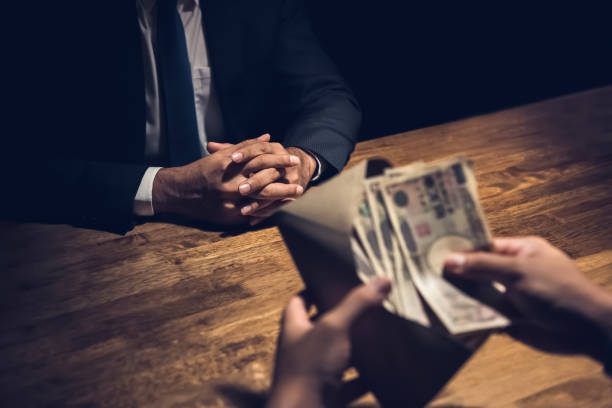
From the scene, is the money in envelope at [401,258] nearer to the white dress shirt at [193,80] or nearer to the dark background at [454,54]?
the white dress shirt at [193,80]

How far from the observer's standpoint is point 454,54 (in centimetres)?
273

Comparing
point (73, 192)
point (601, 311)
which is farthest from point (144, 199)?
point (601, 311)

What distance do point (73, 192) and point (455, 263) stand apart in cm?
99

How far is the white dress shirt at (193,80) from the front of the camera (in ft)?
4.68

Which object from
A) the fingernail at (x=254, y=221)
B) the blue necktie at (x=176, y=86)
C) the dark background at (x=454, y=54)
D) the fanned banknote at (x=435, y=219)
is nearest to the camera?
the fanned banknote at (x=435, y=219)

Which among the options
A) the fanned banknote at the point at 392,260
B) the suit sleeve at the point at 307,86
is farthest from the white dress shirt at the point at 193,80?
the fanned banknote at the point at 392,260

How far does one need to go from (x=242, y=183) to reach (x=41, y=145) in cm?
74

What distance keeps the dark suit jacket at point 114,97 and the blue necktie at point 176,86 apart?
0.27ft

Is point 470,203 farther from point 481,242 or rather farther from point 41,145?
point 41,145

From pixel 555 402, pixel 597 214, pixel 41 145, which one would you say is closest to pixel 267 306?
pixel 555 402

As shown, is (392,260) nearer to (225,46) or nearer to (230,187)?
(230,187)

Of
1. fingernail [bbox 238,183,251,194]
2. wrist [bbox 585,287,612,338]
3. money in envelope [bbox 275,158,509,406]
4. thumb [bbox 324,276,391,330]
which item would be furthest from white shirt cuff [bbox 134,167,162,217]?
wrist [bbox 585,287,612,338]

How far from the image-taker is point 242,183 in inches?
44.8

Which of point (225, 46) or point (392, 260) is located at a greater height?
point (225, 46)
